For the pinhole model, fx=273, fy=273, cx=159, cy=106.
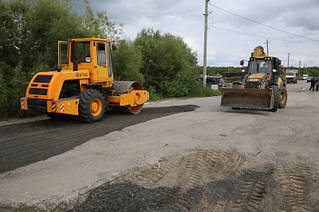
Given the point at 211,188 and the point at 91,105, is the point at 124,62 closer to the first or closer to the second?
the point at 91,105

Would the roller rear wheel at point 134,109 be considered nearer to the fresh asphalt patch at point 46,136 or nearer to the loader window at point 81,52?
the fresh asphalt patch at point 46,136

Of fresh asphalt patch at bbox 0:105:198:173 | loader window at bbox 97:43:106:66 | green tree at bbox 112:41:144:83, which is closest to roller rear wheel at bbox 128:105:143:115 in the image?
fresh asphalt patch at bbox 0:105:198:173

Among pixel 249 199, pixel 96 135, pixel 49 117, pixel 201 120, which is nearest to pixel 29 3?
pixel 49 117

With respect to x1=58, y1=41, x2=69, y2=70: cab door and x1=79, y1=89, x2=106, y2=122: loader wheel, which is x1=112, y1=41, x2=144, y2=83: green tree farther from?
x1=79, y1=89, x2=106, y2=122: loader wheel

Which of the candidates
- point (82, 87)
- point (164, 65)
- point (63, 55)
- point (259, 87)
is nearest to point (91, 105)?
point (82, 87)

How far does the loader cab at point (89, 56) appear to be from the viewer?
382 inches

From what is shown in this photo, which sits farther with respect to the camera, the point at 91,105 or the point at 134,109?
the point at 134,109

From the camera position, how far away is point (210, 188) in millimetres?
4074

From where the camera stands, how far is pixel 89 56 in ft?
32.0

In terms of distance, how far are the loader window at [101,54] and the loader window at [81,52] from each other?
0.35m

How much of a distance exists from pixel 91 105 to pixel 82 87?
0.84 metres

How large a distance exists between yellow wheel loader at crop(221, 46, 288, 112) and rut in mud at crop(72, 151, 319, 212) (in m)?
6.69

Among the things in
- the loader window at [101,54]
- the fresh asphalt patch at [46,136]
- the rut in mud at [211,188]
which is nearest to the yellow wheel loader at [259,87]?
the fresh asphalt patch at [46,136]

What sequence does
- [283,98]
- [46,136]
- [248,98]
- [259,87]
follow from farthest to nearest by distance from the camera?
[283,98], [259,87], [248,98], [46,136]
